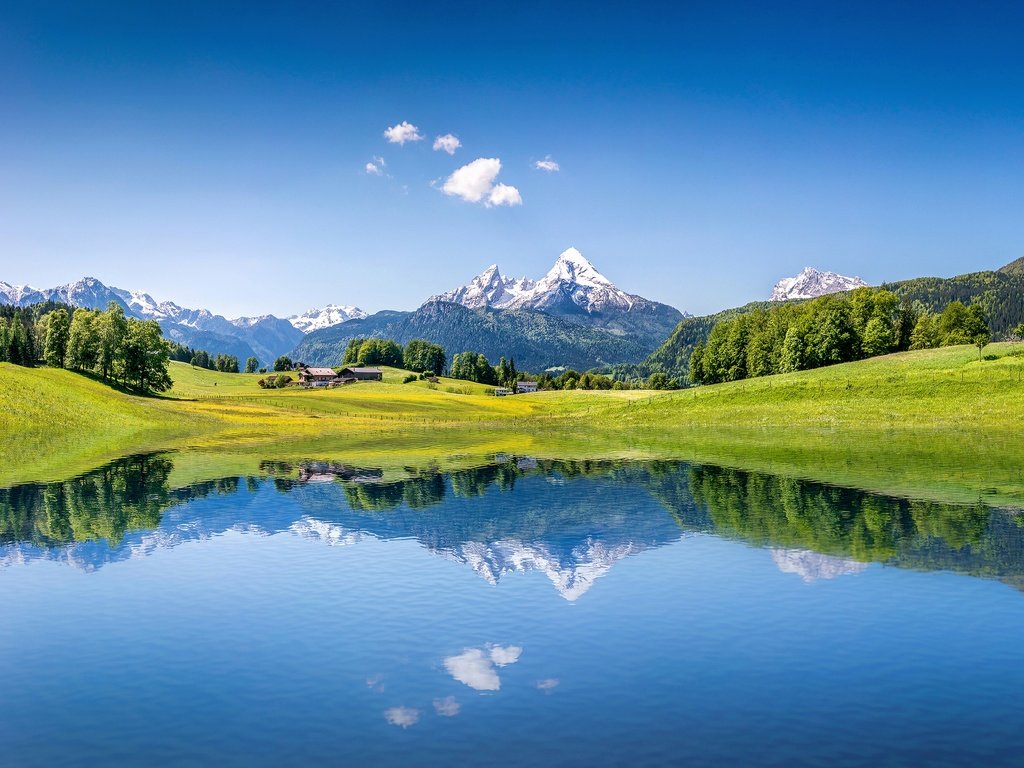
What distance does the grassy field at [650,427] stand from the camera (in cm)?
5903

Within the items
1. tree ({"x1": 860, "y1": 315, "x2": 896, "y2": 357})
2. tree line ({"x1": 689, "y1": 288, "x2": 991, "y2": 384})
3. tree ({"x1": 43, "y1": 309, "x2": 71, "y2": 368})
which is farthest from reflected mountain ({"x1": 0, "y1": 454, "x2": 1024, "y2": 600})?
tree ({"x1": 43, "y1": 309, "x2": 71, "y2": 368})

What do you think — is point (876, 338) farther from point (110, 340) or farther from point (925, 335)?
point (110, 340)

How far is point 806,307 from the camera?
168 meters

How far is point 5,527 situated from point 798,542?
38337mm

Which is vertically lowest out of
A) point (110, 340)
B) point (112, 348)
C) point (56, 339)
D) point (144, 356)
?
point (144, 356)

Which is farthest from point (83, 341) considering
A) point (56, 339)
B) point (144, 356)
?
point (56, 339)

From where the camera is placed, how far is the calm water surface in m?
15.3

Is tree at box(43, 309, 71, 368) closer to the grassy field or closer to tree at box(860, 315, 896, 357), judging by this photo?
the grassy field

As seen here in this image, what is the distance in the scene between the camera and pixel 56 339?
147875mm

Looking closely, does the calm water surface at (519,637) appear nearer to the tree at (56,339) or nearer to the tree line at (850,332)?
the tree line at (850,332)

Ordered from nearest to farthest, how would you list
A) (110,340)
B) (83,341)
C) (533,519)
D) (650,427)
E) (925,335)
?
(533,519)
(650,427)
(110,340)
(83,341)
(925,335)

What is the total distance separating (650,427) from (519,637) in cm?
8911

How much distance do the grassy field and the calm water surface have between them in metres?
17.7

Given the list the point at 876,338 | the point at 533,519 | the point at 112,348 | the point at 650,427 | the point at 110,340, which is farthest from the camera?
the point at 876,338
